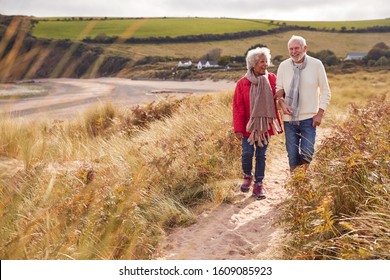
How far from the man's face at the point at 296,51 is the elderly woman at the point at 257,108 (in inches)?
10.3

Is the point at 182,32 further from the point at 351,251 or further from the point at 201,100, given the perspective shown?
the point at 351,251

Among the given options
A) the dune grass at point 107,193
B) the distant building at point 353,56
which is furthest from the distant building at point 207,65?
the dune grass at point 107,193

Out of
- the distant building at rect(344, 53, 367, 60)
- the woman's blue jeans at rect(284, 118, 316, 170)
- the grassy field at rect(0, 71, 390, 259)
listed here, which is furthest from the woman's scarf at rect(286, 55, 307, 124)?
the distant building at rect(344, 53, 367, 60)

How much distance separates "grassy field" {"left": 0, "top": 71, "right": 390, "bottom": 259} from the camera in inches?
139

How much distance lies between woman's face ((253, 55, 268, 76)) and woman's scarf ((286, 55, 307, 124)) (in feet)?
1.04

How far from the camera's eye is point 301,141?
16.8 ft

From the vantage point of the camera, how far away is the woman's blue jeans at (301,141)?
4996 mm

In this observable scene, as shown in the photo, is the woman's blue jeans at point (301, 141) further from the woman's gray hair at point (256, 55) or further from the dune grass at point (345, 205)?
the woman's gray hair at point (256, 55)

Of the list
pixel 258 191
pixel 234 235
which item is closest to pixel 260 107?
pixel 258 191

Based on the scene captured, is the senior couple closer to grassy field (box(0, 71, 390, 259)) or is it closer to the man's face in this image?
the man's face

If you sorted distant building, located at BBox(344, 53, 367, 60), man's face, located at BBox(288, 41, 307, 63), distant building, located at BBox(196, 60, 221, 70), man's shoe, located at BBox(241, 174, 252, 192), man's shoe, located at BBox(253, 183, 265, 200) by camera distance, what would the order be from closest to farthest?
man's face, located at BBox(288, 41, 307, 63) → man's shoe, located at BBox(253, 183, 265, 200) → man's shoe, located at BBox(241, 174, 252, 192) → distant building, located at BBox(196, 60, 221, 70) → distant building, located at BBox(344, 53, 367, 60)

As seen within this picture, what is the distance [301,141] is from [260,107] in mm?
642

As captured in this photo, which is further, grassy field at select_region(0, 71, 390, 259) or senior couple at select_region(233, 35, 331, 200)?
senior couple at select_region(233, 35, 331, 200)

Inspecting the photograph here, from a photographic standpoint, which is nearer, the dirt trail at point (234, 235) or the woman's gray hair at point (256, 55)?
the dirt trail at point (234, 235)
